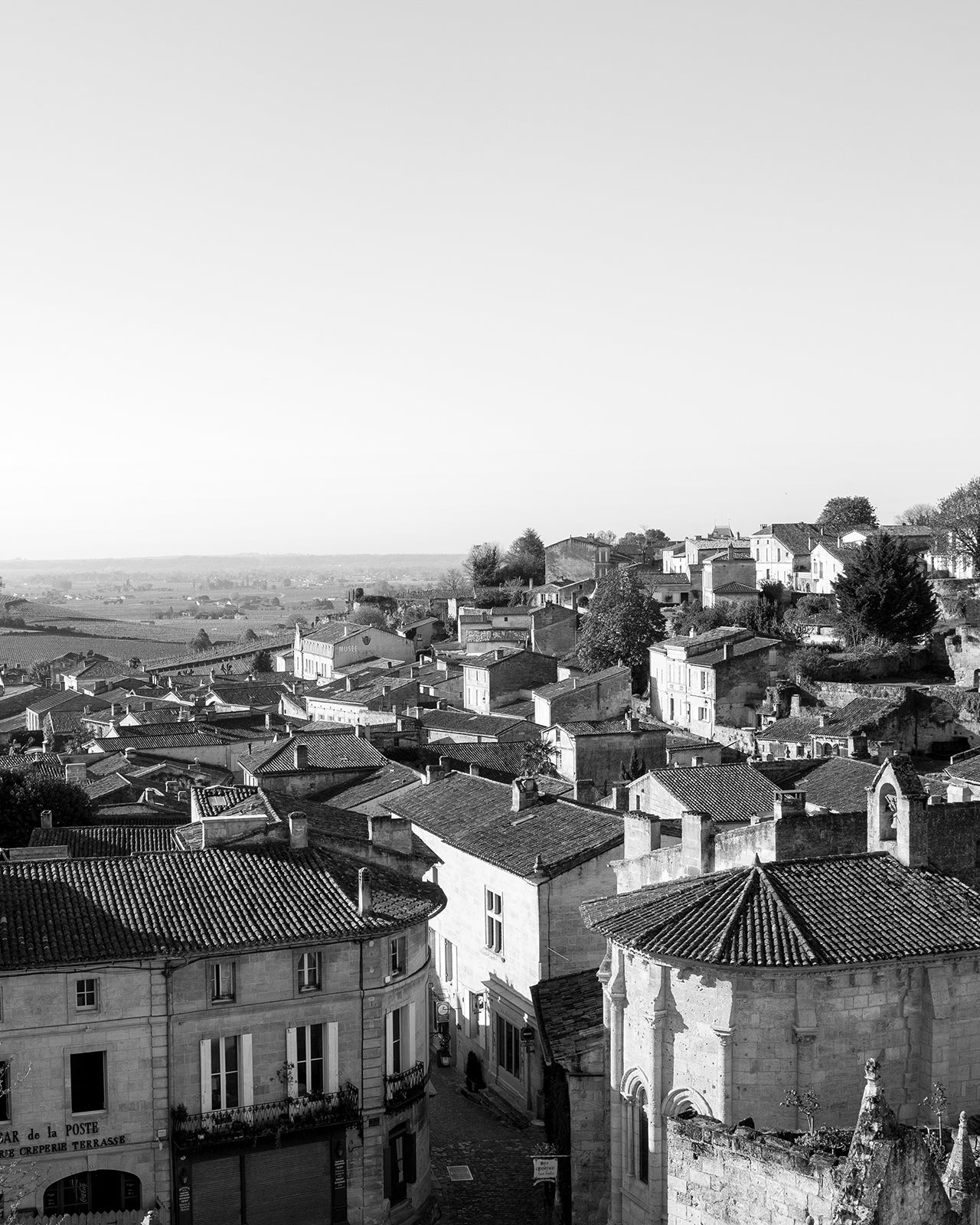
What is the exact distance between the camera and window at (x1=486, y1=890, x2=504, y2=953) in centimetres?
3994

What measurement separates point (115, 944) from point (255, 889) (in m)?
3.55

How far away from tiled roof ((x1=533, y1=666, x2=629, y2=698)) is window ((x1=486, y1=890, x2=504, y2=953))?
148ft

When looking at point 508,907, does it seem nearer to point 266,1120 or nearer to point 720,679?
point 266,1120

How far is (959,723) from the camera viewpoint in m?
76.0

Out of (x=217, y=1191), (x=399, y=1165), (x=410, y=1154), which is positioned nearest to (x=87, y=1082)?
(x=217, y=1191)

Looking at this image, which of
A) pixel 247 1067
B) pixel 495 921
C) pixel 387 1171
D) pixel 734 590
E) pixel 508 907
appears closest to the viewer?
pixel 247 1067

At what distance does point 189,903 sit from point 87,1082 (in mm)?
3763

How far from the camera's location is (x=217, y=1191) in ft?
90.7

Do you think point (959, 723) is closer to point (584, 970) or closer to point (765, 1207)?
point (584, 970)

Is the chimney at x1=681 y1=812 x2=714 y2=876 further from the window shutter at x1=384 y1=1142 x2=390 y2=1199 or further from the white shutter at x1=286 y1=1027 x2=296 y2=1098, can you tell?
the white shutter at x1=286 y1=1027 x2=296 y2=1098

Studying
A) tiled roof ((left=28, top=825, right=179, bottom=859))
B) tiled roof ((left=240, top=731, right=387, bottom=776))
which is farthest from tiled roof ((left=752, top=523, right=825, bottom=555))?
tiled roof ((left=28, top=825, right=179, bottom=859))

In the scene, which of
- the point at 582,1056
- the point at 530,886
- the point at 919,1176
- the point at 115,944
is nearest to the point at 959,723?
the point at 530,886

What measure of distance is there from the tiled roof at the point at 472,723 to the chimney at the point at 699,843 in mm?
45662

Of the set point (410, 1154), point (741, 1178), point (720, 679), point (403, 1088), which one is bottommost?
point (410, 1154)
